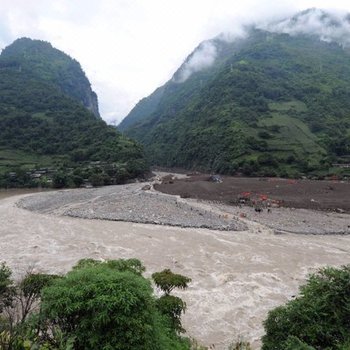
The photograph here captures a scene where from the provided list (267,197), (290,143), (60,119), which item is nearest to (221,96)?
(290,143)

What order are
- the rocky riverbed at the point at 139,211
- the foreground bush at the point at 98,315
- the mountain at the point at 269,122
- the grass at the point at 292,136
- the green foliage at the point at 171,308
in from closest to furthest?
1. the foreground bush at the point at 98,315
2. the green foliage at the point at 171,308
3. the rocky riverbed at the point at 139,211
4. the mountain at the point at 269,122
5. the grass at the point at 292,136

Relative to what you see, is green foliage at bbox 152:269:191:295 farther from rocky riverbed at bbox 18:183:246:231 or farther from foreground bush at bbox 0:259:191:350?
rocky riverbed at bbox 18:183:246:231

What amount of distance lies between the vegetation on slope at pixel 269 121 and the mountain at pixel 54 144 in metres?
31.5

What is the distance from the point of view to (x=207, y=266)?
2823cm

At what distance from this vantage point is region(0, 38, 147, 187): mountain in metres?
97.6

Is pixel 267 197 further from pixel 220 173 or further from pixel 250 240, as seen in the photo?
pixel 220 173

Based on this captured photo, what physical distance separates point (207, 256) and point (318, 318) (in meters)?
19.6

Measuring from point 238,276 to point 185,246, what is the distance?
8.59 meters

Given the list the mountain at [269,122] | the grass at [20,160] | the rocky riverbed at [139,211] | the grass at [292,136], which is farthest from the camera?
the grass at [292,136]

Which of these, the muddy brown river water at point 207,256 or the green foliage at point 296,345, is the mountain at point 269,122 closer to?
the muddy brown river water at point 207,256

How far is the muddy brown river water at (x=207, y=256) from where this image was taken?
65.9ft

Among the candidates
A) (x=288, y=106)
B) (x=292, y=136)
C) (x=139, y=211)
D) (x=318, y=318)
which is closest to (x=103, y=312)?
(x=318, y=318)

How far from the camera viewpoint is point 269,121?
136625mm

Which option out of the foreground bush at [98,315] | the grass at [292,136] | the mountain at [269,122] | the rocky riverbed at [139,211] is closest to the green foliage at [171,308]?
the foreground bush at [98,315]
